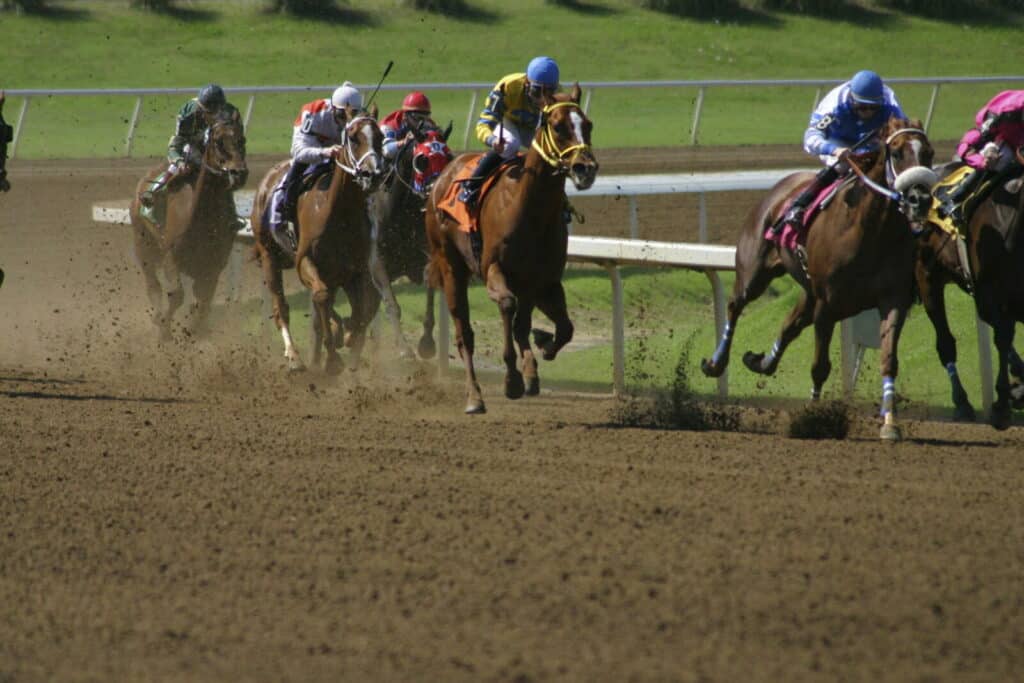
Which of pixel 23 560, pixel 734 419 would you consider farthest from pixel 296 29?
pixel 23 560

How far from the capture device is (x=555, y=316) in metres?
9.32

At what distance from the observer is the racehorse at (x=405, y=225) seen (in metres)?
11.6

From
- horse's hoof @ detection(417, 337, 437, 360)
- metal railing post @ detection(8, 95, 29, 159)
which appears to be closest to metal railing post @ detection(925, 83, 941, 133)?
metal railing post @ detection(8, 95, 29, 159)

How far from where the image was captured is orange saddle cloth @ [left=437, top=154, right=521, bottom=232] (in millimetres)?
9234

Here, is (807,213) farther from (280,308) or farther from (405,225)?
(280,308)

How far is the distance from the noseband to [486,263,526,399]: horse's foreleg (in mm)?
1577

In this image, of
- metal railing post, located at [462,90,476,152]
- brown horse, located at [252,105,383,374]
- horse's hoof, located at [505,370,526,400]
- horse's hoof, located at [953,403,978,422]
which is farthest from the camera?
metal railing post, located at [462,90,476,152]

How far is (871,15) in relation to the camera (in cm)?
3434

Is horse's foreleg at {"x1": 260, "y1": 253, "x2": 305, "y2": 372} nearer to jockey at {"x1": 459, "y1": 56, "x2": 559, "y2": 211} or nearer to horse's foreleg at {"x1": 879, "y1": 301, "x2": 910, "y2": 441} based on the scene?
jockey at {"x1": 459, "y1": 56, "x2": 559, "y2": 211}

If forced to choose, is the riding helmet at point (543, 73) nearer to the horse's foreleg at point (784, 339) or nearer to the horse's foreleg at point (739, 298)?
the horse's foreleg at point (739, 298)

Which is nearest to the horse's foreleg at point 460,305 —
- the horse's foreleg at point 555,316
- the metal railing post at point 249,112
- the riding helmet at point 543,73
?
the horse's foreleg at point 555,316

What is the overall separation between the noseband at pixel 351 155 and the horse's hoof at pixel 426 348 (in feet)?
5.81

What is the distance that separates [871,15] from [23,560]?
30738 millimetres

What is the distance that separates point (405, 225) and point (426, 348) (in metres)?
0.89
